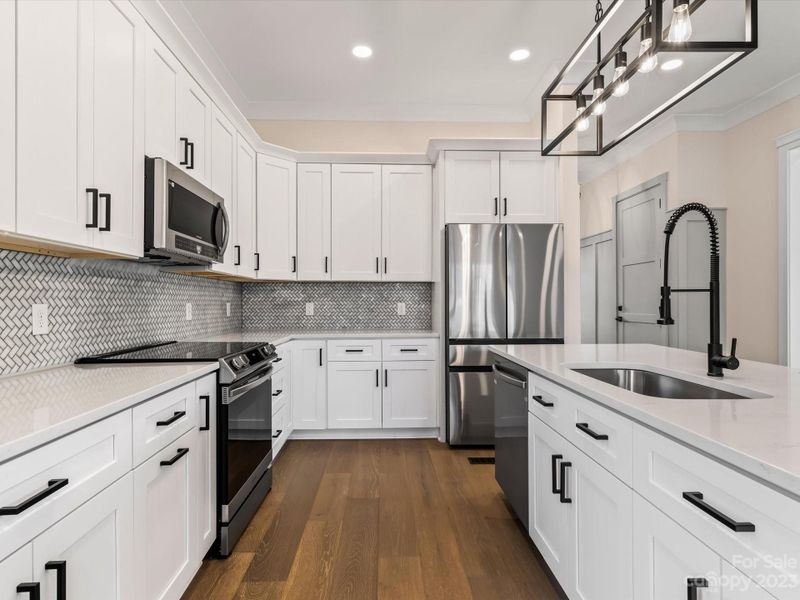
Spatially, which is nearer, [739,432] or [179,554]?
[739,432]

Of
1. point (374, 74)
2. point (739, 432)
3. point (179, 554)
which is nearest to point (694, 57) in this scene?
point (374, 74)

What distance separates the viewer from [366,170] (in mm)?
4113

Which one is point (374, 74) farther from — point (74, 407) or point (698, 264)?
point (698, 264)

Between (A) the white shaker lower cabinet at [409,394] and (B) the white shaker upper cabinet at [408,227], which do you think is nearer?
(A) the white shaker lower cabinet at [409,394]

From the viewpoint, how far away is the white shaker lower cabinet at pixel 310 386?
3.81 meters

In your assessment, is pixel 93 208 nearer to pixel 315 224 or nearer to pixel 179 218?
pixel 179 218

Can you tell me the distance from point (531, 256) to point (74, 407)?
3.21 m

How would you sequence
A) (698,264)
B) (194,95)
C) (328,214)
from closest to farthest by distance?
(194,95) < (328,214) < (698,264)

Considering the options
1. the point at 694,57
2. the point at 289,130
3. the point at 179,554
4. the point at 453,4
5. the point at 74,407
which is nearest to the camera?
the point at 74,407

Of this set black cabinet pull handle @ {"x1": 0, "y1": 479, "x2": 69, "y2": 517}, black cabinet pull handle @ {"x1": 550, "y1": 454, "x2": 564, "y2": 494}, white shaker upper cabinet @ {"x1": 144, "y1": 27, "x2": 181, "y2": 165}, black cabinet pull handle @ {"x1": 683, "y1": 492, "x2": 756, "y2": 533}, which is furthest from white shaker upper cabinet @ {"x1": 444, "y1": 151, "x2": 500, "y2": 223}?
black cabinet pull handle @ {"x1": 0, "y1": 479, "x2": 69, "y2": 517}

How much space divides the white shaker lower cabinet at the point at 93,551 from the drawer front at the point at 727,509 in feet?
4.45

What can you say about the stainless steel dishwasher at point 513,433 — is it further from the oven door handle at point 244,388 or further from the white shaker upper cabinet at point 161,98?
the white shaker upper cabinet at point 161,98

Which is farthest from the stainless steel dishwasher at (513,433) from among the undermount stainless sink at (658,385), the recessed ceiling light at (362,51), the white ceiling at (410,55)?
the recessed ceiling light at (362,51)

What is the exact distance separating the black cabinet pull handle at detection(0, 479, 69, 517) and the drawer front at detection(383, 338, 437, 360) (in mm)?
2921
